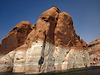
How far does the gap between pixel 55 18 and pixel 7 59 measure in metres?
14.7

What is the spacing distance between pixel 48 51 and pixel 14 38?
1328 cm

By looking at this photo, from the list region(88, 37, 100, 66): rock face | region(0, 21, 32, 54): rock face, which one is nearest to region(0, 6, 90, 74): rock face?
region(0, 21, 32, 54): rock face

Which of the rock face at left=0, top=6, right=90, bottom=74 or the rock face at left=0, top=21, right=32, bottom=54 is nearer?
the rock face at left=0, top=6, right=90, bottom=74

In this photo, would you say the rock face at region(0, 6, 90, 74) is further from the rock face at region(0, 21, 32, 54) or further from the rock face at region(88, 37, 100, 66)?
the rock face at region(88, 37, 100, 66)

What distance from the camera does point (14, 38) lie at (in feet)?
90.7

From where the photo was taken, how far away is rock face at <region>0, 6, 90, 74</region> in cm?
1666

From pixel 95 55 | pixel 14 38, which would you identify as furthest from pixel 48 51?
pixel 95 55

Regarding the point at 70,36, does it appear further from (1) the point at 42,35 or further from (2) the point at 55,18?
(1) the point at 42,35

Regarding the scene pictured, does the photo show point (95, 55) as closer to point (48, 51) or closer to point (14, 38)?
point (48, 51)

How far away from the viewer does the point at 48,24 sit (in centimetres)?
2064

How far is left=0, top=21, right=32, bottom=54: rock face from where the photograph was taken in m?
27.6

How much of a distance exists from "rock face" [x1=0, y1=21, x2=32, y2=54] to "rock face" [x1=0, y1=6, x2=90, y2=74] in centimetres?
541

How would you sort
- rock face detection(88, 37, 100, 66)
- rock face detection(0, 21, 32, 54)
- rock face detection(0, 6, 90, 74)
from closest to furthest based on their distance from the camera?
1. rock face detection(0, 6, 90, 74)
2. rock face detection(0, 21, 32, 54)
3. rock face detection(88, 37, 100, 66)

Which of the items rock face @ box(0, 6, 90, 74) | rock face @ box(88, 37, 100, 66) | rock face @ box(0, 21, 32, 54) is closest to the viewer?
rock face @ box(0, 6, 90, 74)
